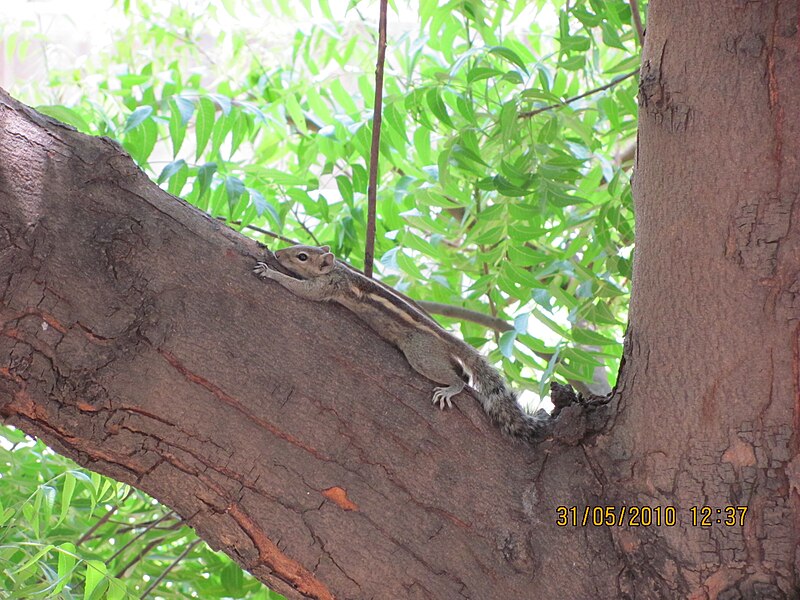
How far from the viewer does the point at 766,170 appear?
196 centimetres

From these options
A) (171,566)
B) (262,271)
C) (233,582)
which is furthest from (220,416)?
(171,566)

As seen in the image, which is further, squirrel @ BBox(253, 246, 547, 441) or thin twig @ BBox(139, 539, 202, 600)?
thin twig @ BBox(139, 539, 202, 600)

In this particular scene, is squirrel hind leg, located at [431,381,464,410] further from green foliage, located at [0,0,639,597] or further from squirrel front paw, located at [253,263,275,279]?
squirrel front paw, located at [253,263,275,279]

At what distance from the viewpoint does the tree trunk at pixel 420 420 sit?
1963 millimetres

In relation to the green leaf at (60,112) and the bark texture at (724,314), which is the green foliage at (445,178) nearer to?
the green leaf at (60,112)

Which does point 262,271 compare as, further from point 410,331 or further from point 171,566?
point 171,566

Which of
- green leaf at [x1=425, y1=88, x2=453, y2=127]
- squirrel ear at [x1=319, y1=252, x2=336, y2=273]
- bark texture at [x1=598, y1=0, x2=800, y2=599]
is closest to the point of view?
bark texture at [x1=598, y1=0, x2=800, y2=599]

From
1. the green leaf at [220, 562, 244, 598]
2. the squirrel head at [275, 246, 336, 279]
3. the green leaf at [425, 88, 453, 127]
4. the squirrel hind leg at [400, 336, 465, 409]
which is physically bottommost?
the green leaf at [220, 562, 244, 598]

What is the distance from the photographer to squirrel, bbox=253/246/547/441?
229 centimetres

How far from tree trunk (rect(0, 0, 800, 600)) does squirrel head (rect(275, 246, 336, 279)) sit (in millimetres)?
645
